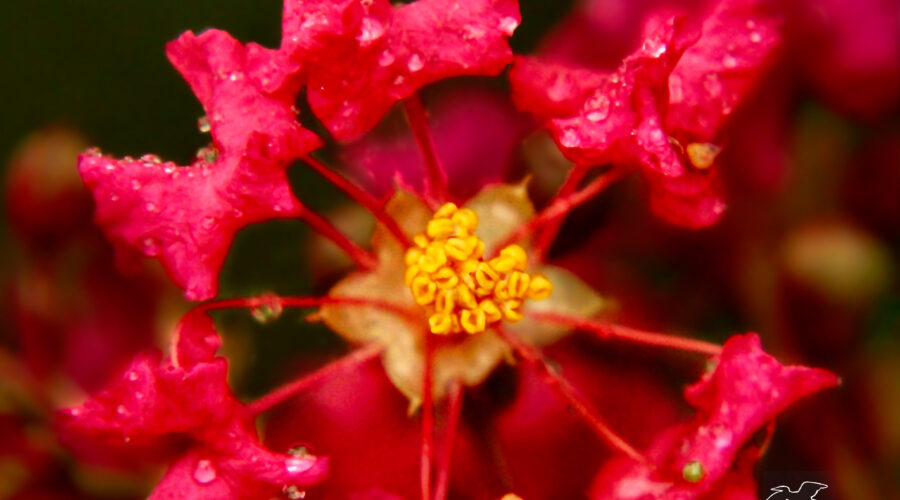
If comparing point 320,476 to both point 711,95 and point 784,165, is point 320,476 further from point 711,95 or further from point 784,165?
point 784,165

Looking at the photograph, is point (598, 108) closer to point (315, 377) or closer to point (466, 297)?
point (466, 297)

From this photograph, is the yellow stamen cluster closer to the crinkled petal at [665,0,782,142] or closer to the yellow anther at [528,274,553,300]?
the yellow anther at [528,274,553,300]

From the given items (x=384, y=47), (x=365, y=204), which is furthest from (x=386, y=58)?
(x=365, y=204)

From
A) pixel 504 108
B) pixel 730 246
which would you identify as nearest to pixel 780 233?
pixel 730 246

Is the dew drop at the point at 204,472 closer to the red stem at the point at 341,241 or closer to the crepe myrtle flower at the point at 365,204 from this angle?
the crepe myrtle flower at the point at 365,204

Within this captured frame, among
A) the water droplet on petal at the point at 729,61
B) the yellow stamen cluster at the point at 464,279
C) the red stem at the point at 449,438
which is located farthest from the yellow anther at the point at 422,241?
the water droplet on petal at the point at 729,61

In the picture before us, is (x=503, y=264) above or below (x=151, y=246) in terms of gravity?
below
